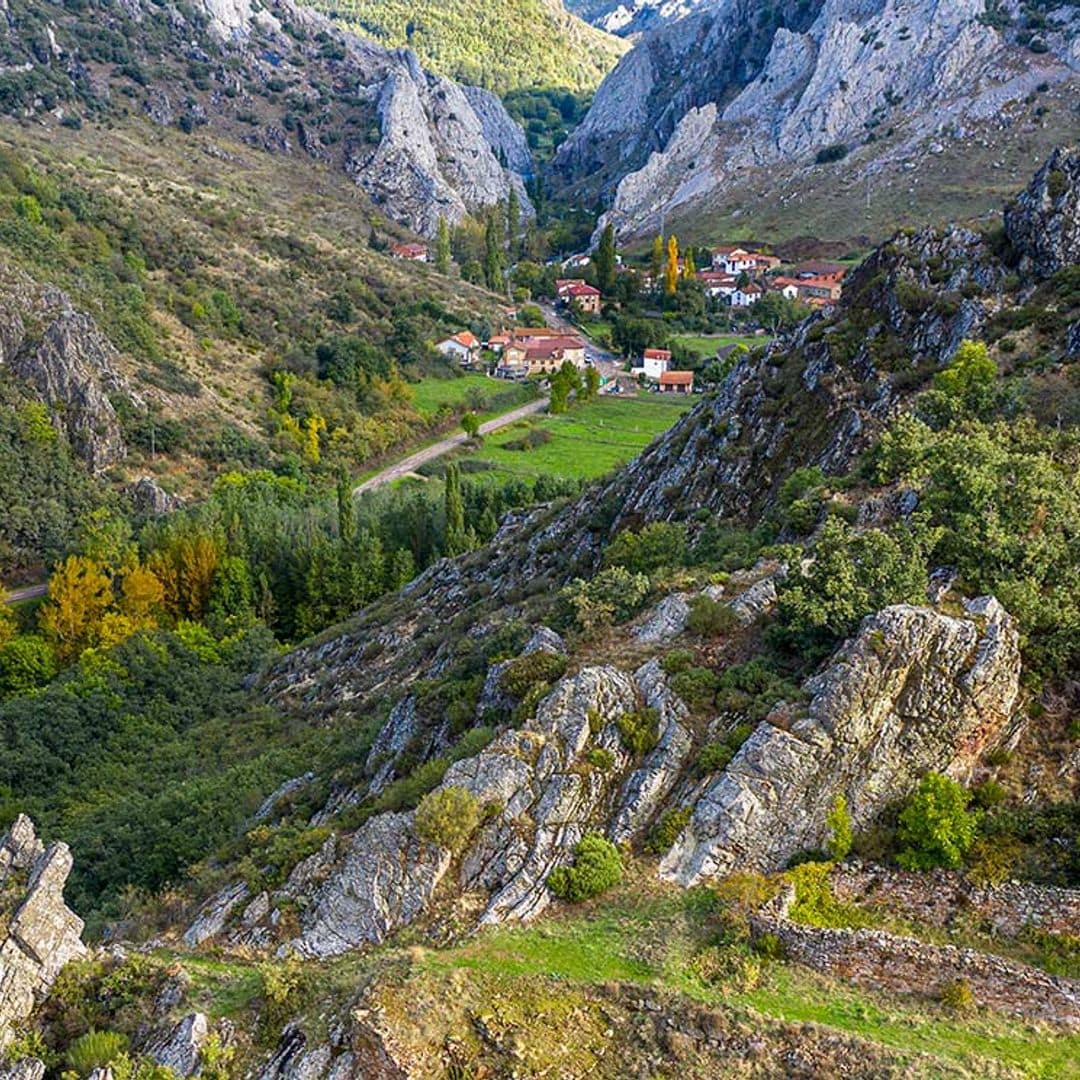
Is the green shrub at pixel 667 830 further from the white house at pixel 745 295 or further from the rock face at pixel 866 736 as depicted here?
the white house at pixel 745 295

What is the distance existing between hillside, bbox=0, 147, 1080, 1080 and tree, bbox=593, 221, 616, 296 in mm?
124949

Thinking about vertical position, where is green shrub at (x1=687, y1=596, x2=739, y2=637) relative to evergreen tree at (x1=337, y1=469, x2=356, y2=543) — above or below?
above

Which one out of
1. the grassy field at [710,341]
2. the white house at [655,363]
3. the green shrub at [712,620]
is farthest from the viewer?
the grassy field at [710,341]

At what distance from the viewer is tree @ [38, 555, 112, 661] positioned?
62156 mm

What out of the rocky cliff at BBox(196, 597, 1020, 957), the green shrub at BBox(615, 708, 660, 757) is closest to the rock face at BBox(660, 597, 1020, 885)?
the rocky cliff at BBox(196, 597, 1020, 957)

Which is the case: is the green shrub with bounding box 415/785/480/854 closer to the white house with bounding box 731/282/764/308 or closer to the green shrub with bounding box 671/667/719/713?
the green shrub with bounding box 671/667/719/713

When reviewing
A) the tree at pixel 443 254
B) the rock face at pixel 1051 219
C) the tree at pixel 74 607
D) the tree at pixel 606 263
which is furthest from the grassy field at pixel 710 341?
the rock face at pixel 1051 219

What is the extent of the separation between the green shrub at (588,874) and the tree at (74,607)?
54.5 meters

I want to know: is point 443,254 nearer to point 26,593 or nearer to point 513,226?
point 513,226

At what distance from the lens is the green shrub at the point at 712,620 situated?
72.6ft

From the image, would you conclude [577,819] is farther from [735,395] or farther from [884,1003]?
[735,395]

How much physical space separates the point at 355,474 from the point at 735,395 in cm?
5979

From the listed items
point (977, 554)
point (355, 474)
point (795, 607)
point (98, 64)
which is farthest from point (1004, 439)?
point (98, 64)

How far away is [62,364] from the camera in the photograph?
3233 inches
